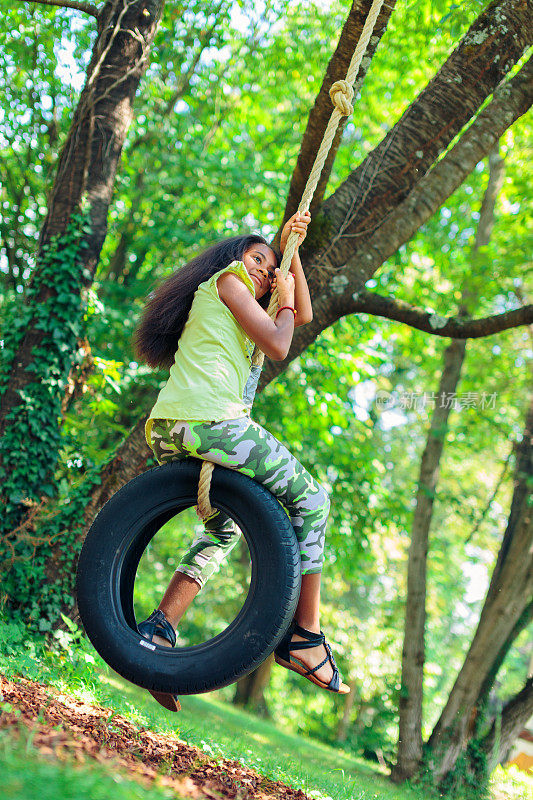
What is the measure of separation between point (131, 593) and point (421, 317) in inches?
103

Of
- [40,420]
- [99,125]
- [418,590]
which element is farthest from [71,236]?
[418,590]

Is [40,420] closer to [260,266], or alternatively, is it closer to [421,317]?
[260,266]

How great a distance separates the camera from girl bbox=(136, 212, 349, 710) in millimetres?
2449

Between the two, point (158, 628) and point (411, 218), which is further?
point (411, 218)

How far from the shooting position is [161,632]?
264 cm

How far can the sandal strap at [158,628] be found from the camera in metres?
2.58

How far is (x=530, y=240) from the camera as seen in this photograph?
23.8ft

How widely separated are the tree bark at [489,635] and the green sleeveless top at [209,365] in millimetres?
5491

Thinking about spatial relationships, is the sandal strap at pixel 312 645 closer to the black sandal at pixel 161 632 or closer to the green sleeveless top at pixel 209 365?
the black sandal at pixel 161 632

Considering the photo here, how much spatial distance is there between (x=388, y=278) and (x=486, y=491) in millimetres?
6649

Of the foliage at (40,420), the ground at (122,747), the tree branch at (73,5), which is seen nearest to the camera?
Result: the ground at (122,747)

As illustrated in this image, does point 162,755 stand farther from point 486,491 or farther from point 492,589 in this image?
point 486,491

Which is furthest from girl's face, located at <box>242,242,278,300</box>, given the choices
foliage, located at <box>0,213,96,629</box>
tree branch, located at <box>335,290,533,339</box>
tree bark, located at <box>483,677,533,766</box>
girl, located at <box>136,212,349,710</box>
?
tree bark, located at <box>483,677,533,766</box>

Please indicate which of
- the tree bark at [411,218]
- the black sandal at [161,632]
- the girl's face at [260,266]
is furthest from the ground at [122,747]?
the tree bark at [411,218]
